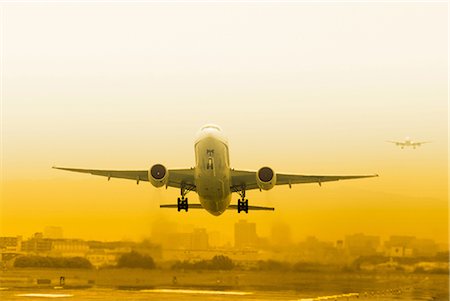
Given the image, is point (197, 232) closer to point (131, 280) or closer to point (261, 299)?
point (131, 280)

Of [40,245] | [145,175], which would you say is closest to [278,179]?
[145,175]

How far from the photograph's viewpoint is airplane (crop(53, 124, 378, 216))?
52344 mm

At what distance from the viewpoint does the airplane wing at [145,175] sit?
58.1m

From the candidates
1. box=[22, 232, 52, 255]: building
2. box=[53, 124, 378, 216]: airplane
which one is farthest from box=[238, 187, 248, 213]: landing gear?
box=[22, 232, 52, 255]: building

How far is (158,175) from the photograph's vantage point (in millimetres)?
56469

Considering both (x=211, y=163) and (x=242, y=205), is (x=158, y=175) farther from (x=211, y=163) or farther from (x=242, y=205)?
(x=242, y=205)

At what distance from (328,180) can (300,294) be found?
818 centimetres

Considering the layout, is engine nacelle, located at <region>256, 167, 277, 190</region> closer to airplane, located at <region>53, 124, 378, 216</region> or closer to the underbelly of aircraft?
airplane, located at <region>53, 124, 378, 216</region>

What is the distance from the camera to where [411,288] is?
6969cm

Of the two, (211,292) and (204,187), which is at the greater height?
(204,187)

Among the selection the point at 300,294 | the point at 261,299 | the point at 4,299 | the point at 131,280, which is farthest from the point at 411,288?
the point at 4,299

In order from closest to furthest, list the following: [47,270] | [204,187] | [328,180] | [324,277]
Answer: [204,187] < [328,180] < [324,277] < [47,270]

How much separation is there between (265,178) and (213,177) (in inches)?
232

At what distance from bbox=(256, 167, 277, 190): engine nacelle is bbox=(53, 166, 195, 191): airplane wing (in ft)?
14.5
